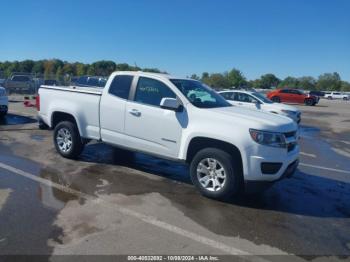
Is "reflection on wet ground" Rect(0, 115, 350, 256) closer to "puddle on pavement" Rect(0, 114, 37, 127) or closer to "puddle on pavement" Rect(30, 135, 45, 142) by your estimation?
"puddle on pavement" Rect(30, 135, 45, 142)

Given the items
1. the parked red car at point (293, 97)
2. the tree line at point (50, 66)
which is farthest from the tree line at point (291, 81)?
the parked red car at point (293, 97)

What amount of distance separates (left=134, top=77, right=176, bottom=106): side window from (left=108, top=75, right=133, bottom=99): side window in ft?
0.79

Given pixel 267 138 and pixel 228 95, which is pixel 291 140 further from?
pixel 228 95

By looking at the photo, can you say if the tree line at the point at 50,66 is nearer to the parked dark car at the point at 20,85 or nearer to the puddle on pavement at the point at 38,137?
the parked dark car at the point at 20,85

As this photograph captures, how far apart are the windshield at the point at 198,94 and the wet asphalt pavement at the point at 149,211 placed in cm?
147

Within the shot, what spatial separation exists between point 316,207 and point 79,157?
494 centimetres

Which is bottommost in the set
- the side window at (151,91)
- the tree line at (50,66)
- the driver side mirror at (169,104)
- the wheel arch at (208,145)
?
the wheel arch at (208,145)

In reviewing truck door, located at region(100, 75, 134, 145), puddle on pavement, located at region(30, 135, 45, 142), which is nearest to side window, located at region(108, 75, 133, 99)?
truck door, located at region(100, 75, 134, 145)

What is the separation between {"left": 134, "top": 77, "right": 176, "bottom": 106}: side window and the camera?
20.0 ft

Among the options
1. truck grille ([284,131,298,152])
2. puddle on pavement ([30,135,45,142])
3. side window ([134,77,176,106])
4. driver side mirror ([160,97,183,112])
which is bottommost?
puddle on pavement ([30,135,45,142])

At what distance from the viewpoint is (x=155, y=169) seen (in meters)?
7.14

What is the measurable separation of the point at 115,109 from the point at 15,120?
8.55 m

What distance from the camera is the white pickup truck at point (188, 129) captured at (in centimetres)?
512

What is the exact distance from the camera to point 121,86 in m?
6.68
